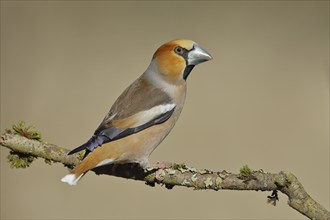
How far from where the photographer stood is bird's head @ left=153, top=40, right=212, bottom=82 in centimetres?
182

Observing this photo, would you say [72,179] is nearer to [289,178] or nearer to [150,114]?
[150,114]

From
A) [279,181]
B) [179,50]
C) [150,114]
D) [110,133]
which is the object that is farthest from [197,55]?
[279,181]

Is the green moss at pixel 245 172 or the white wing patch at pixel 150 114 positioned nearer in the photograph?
the green moss at pixel 245 172

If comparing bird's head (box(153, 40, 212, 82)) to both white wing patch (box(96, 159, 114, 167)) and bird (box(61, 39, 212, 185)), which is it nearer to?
bird (box(61, 39, 212, 185))

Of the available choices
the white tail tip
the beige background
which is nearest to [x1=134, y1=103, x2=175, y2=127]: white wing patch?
the white tail tip

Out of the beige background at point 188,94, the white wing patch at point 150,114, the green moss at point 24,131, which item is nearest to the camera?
the green moss at point 24,131

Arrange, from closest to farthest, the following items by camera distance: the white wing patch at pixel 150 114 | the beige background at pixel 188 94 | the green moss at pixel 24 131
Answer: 1. the green moss at pixel 24 131
2. the white wing patch at pixel 150 114
3. the beige background at pixel 188 94

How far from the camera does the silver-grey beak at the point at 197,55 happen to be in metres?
1.80

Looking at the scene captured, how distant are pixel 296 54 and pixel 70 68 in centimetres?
96

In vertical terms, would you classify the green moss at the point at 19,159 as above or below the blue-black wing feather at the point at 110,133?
below

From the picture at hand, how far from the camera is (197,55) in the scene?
1.82 meters

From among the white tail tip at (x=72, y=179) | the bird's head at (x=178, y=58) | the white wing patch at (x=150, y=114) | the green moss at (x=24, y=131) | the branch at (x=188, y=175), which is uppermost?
the bird's head at (x=178, y=58)

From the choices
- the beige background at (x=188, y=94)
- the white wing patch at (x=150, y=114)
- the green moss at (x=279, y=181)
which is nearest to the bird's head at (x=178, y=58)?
the white wing patch at (x=150, y=114)

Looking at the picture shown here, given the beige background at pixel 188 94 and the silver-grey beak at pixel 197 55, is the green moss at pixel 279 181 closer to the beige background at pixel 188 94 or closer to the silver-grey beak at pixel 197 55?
the silver-grey beak at pixel 197 55
